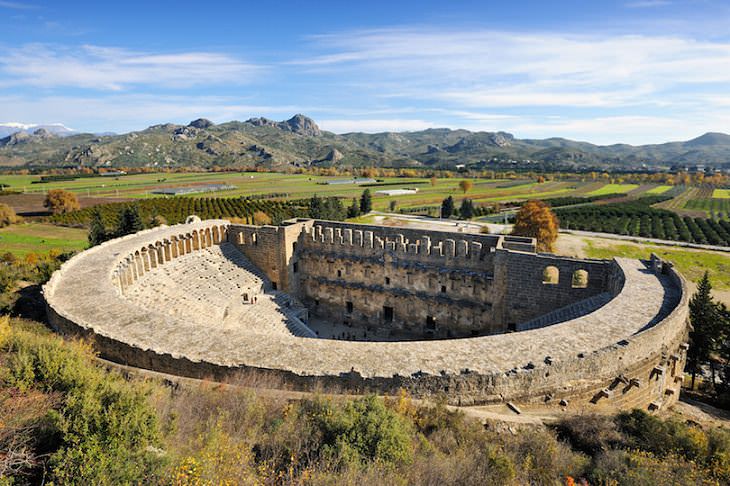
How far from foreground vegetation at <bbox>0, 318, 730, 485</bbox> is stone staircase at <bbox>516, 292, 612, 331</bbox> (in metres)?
9.24

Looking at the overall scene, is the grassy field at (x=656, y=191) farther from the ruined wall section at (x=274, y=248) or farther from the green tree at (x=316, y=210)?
the ruined wall section at (x=274, y=248)

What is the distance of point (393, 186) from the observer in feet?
420

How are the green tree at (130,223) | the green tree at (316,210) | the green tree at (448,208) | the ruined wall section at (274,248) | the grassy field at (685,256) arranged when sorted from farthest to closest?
1. the green tree at (448,208)
2. the green tree at (316,210)
3. the green tree at (130,223)
4. the grassy field at (685,256)
5. the ruined wall section at (274,248)

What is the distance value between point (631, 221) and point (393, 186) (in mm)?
67507

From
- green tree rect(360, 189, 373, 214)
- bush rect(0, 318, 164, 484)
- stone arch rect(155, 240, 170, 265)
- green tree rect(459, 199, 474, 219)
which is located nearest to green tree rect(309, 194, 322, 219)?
green tree rect(360, 189, 373, 214)

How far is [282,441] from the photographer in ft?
30.0

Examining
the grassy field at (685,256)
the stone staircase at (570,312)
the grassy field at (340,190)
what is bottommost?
the grassy field at (685,256)

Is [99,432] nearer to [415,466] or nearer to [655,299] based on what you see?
[415,466]

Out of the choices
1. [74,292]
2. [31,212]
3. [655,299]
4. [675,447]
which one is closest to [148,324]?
[74,292]

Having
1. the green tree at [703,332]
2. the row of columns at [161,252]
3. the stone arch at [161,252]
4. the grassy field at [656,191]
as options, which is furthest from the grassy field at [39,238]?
the grassy field at [656,191]

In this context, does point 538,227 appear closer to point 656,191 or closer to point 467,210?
point 467,210

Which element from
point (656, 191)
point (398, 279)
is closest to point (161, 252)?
point (398, 279)

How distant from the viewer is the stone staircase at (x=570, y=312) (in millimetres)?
20056

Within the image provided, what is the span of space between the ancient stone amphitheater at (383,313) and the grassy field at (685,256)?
19.3m
